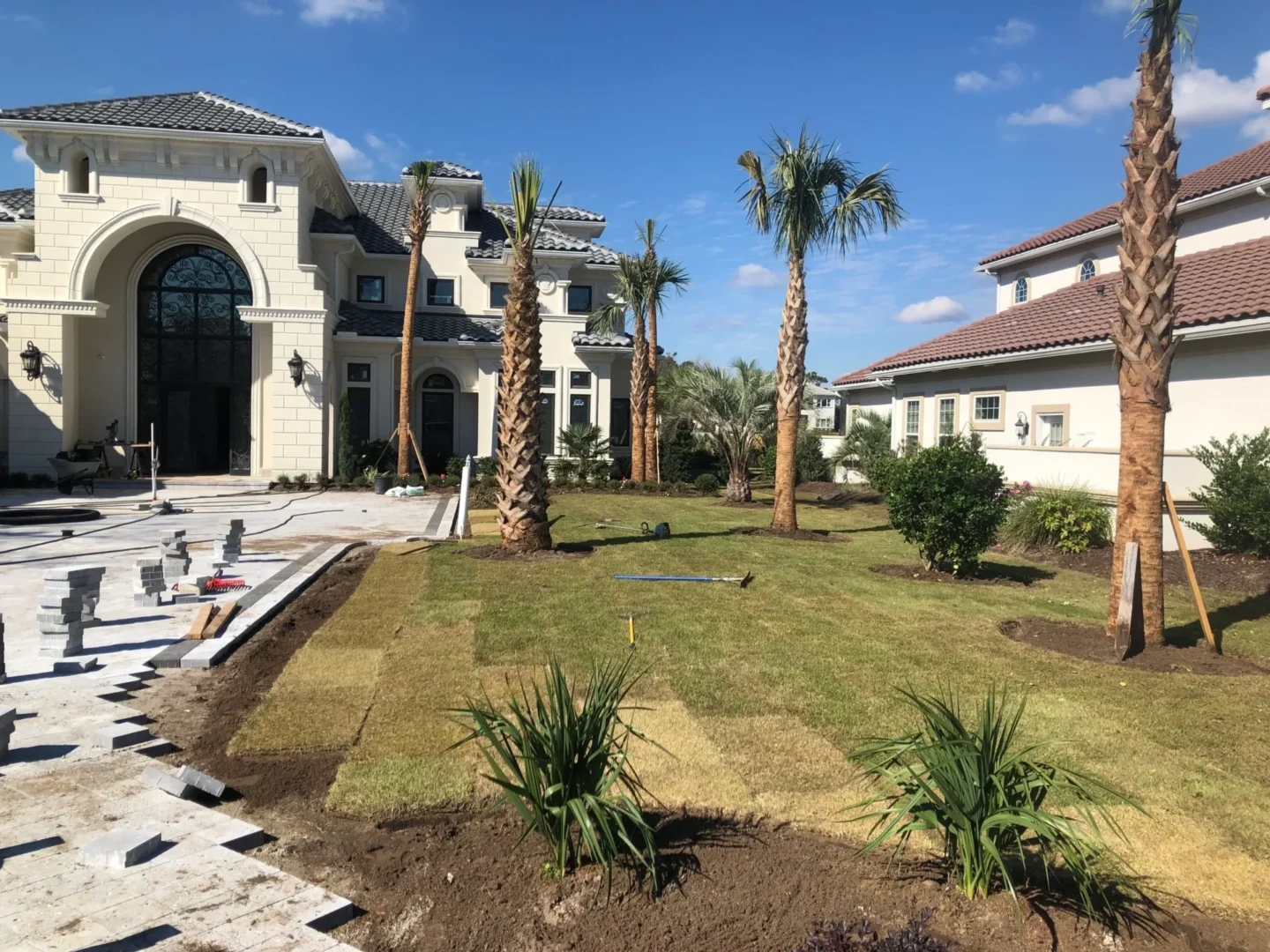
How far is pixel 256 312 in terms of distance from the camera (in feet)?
77.6

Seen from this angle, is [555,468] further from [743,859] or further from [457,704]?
[743,859]

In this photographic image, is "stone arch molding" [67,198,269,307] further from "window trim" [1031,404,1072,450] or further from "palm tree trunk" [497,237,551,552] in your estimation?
"window trim" [1031,404,1072,450]

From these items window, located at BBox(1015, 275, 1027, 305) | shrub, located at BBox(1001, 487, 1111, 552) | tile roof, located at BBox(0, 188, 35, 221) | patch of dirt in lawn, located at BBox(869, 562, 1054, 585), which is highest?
tile roof, located at BBox(0, 188, 35, 221)

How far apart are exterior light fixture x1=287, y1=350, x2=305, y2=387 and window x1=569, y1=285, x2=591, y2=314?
10098 mm

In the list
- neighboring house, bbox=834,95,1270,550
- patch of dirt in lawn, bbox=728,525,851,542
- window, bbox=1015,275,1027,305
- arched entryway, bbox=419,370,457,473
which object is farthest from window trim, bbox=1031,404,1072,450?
arched entryway, bbox=419,370,457,473

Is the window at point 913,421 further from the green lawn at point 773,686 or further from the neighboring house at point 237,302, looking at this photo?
the green lawn at point 773,686

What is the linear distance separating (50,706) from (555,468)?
20.6 m

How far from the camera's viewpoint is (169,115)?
23609mm

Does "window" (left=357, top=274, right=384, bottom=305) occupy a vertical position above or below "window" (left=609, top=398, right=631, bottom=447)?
above

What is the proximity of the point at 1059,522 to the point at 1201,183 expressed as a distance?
11.2m

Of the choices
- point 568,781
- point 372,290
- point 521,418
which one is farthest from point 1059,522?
point 372,290

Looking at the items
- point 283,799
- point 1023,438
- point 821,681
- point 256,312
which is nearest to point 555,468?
point 256,312

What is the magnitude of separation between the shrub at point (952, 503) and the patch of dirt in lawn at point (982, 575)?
0.67ft

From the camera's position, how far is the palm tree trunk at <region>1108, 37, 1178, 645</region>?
765 cm
